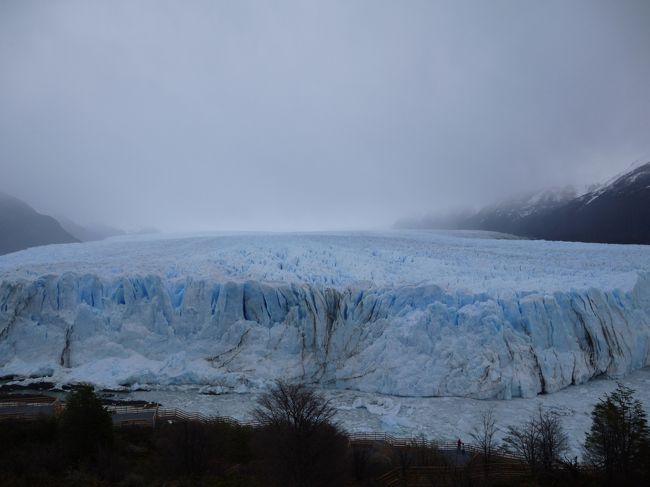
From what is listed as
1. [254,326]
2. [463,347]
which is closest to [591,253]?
[463,347]

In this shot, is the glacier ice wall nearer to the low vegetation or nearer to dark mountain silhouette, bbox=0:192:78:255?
the low vegetation

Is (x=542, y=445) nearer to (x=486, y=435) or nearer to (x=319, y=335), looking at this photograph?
(x=486, y=435)

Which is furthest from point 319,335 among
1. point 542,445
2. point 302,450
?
point 542,445

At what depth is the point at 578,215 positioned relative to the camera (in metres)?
39.4

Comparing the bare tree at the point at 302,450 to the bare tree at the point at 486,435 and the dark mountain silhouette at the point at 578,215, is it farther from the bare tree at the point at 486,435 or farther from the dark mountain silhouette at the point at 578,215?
the dark mountain silhouette at the point at 578,215

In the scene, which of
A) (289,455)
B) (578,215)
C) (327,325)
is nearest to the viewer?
(289,455)

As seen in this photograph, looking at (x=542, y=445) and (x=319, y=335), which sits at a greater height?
(x=319, y=335)

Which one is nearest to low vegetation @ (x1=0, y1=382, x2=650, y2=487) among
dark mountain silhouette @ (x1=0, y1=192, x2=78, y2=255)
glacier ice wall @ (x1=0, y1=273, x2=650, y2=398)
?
glacier ice wall @ (x1=0, y1=273, x2=650, y2=398)

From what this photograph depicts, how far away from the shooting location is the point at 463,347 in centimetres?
1407

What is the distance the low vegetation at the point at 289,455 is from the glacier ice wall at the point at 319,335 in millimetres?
3346

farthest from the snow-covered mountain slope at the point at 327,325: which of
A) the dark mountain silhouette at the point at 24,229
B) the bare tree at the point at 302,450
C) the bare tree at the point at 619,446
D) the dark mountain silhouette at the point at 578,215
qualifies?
the dark mountain silhouette at the point at 24,229

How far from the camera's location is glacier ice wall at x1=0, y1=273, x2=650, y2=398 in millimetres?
14016

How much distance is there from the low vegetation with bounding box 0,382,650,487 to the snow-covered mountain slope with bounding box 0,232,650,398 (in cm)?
342

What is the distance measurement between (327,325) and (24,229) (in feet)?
192
